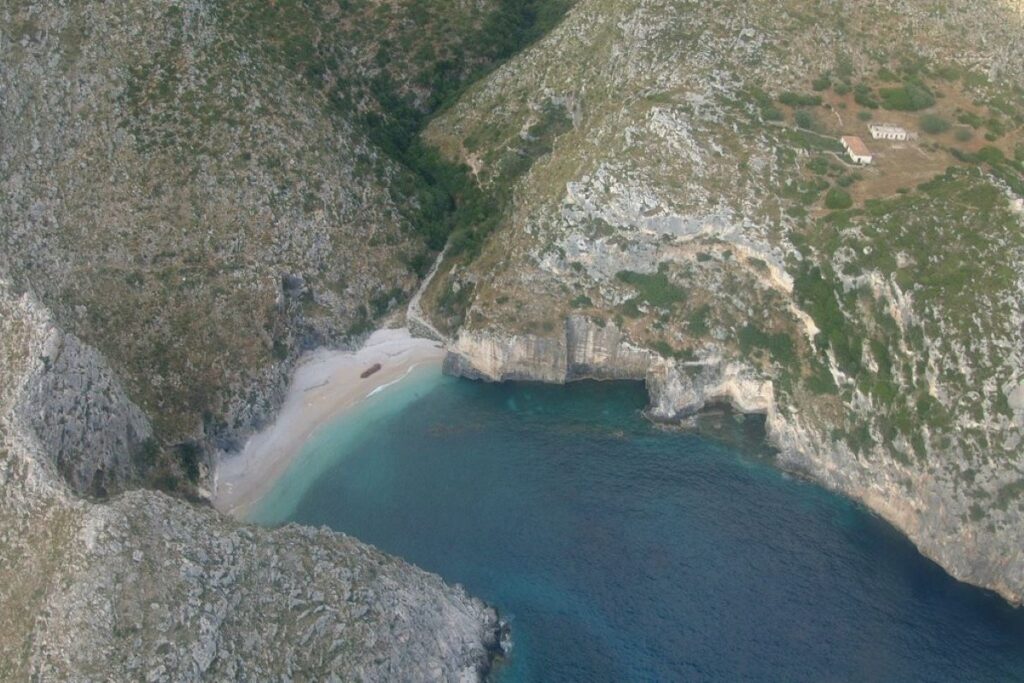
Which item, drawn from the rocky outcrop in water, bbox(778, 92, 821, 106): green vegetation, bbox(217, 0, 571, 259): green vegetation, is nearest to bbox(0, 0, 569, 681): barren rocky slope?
bbox(217, 0, 571, 259): green vegetation

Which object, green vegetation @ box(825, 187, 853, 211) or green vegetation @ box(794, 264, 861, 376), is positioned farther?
green vegetation @ box(825, 187, 853, 211)

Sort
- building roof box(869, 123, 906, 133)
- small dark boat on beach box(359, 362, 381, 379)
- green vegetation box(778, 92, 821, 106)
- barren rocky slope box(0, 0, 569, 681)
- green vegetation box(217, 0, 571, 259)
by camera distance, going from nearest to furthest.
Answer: barren rocky slope box(0, 0, 569, 681), building roof box(869, 123, 906, 133), green vegetation box(778, 92, 821, 106), small dark boat on beach box(359, 362, 381, 379), green vegetation box(217, 0, 571, 259)

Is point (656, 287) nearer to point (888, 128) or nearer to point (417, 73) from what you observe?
point (888, 128)

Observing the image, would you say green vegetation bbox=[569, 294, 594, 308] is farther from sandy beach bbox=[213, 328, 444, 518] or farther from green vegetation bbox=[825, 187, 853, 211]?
green vegetation bbox=[825, 187, 853, 211]

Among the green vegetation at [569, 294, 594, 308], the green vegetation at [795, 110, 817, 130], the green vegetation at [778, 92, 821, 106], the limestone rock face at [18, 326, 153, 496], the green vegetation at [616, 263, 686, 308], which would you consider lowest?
the green vegetation at [616, 263, 686, 308]

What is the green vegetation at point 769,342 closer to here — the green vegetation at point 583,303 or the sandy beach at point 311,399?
the green vegetation at point 583,303

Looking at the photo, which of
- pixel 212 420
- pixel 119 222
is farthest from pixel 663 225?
pixel 119 222

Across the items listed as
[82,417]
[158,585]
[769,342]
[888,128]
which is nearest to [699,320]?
[769,342]
